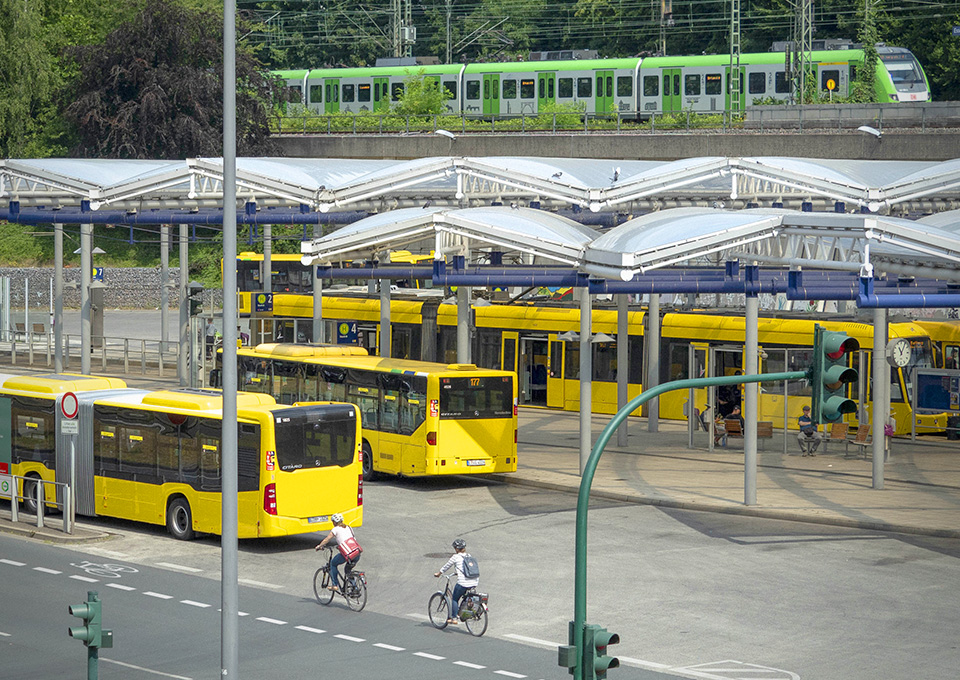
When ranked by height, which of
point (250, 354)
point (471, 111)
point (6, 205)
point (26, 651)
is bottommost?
point (26, 651)

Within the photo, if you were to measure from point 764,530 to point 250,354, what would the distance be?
1230 centimetres

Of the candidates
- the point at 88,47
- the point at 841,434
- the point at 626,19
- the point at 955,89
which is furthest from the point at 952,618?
the point at 626,19

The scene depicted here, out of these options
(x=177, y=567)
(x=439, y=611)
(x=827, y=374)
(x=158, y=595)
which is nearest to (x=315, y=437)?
(x=177, y=567)

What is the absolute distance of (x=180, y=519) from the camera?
21688mm

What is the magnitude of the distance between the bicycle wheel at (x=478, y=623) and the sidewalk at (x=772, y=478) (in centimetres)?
822

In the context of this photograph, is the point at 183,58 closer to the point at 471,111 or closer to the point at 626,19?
the point at 471,111

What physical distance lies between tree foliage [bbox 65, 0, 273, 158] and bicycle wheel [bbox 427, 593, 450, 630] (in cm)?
4615

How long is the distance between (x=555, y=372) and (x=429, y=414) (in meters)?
12.8

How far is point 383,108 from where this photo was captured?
65.8m

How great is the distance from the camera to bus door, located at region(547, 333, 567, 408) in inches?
1501

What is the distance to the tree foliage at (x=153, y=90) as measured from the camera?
61.7 m

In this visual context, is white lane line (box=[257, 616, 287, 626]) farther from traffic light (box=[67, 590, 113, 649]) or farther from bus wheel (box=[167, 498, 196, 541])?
traffic light (box=[67, 590, 113, 649])

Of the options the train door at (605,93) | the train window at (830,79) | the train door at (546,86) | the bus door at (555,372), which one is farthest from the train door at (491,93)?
the bus door at (555,372)

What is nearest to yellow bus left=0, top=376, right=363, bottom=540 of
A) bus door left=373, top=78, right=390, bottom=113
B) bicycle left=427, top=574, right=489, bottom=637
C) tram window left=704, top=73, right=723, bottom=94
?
bicycle left=427, top=574, right=489, bottom=637
